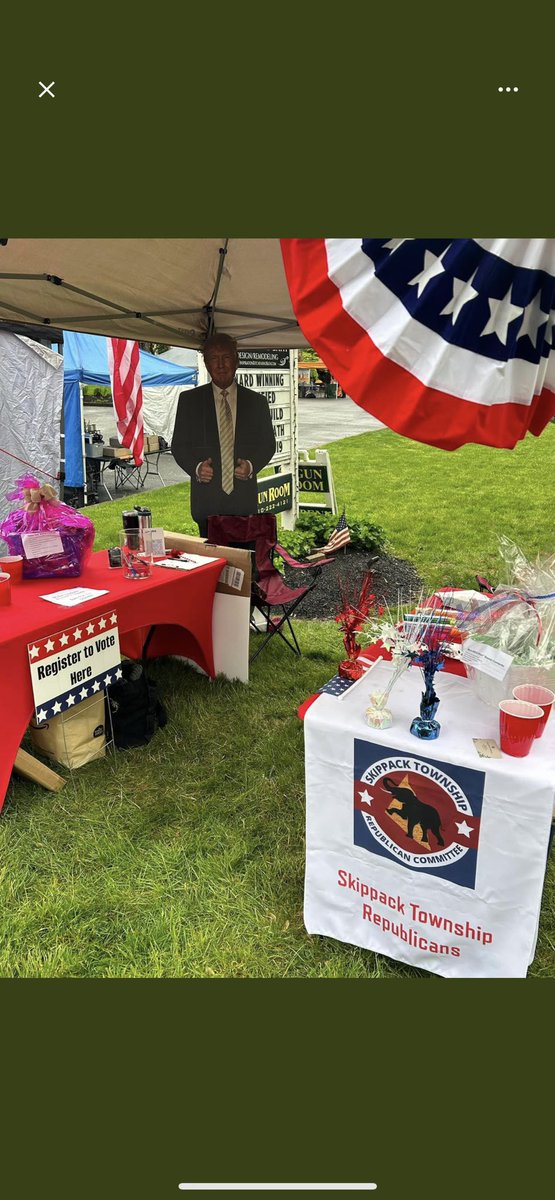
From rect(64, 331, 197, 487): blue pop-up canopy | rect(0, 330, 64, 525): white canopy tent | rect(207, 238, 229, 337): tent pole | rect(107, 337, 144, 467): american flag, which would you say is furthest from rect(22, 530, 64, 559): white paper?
rect(64, 331, 197, 487): blue pop-up canopy

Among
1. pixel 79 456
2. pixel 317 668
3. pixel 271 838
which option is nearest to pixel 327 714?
pixel 271 838

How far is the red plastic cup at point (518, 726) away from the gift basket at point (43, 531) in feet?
7.43

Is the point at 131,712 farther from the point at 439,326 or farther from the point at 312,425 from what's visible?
the point at 312,425

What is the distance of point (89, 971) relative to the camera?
2080 mm

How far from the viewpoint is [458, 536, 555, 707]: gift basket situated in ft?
Answer: 6.40

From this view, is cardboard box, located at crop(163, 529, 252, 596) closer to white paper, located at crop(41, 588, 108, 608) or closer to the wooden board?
white paper, located at crop(41, 588, 108, 608)

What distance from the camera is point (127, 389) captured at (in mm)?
8898

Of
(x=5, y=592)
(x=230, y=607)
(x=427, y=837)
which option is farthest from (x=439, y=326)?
(x=230, y=607)

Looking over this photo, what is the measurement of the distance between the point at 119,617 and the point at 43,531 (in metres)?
0.64

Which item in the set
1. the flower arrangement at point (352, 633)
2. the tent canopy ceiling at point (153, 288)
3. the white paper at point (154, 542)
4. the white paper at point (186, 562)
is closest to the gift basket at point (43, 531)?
the white paper at point (154, 542)

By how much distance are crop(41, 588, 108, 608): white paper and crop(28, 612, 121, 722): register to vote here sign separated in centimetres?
13

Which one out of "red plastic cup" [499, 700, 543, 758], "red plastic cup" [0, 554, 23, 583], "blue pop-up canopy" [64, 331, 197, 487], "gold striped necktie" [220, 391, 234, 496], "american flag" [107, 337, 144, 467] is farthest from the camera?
"blue pop-up canopy" [64, 331, 197, 487]

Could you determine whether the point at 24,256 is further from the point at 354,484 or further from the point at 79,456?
the point at 354,484

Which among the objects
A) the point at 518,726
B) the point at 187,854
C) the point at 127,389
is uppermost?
the point at 127,389
